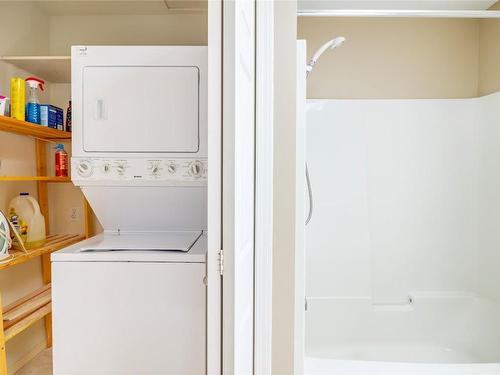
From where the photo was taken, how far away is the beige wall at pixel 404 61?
8.02 ft

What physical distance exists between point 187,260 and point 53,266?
0.62 meters

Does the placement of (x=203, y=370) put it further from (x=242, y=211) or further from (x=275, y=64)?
(x=275, y=64)

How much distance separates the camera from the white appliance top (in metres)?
1.50

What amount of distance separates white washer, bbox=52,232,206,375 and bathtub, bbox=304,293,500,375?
3.69 feet

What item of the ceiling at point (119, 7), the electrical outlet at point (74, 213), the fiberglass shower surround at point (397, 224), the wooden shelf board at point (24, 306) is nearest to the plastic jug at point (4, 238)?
the wooden shelf board at point (24, 306)

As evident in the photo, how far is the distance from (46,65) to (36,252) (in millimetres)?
1306

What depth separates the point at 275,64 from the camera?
1.50 meters

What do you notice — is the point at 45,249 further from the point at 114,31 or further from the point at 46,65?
the point at 114,31

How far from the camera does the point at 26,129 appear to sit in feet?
6.93

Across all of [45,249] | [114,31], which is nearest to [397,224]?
[45,249]

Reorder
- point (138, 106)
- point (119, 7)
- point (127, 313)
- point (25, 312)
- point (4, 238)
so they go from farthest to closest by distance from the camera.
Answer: point (119, 7) → point (25, 312) → point (4, 238) → point (138, 106) → point (127, 313)

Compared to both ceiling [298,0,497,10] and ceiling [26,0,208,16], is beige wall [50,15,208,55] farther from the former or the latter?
ceiling [298,0,497,10]

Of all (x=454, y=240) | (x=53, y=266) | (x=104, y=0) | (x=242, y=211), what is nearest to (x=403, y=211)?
(x=454, y=240)

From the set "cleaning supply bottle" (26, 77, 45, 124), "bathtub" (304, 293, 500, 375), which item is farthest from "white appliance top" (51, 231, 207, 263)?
"bathtub" (304, 293, 500, 375)
